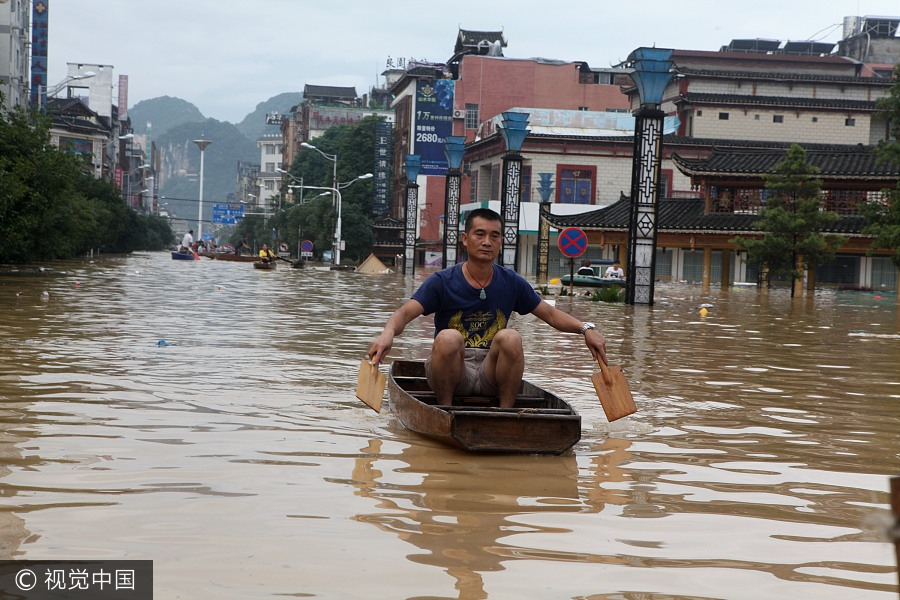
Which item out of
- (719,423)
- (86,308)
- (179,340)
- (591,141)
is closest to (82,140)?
(591,141)

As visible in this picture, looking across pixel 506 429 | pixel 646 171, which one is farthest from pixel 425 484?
pixel 646 171

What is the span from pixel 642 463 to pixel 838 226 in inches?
1695

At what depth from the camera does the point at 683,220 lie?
165 ft

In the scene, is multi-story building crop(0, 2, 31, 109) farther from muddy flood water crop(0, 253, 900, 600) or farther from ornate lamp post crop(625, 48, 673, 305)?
muddy flood water crop(0, 253, 900, 600)

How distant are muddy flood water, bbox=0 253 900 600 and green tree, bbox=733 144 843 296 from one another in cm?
2862

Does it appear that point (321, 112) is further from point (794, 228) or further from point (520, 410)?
point (520, 410)

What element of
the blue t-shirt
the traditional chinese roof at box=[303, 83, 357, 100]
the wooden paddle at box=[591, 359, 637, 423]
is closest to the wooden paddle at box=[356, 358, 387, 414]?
the blue t-shirt

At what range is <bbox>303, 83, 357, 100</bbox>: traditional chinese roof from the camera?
6245 inches

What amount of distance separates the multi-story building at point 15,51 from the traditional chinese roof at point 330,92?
7732cm

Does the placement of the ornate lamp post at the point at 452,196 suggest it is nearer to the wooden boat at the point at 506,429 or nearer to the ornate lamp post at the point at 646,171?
the ornate lamp post at the point at 646,171

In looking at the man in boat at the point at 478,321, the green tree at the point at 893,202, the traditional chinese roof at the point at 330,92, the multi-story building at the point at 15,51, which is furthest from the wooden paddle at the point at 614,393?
the traditional chinese roof at the point at 330,92

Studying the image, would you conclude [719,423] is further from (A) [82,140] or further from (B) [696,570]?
(A) [82,140]

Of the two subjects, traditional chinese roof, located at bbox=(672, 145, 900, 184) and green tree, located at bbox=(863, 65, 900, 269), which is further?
traditional chinese roof, located at bbox=(672, 145, 900, 184)

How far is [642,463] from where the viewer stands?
689 centimetres
